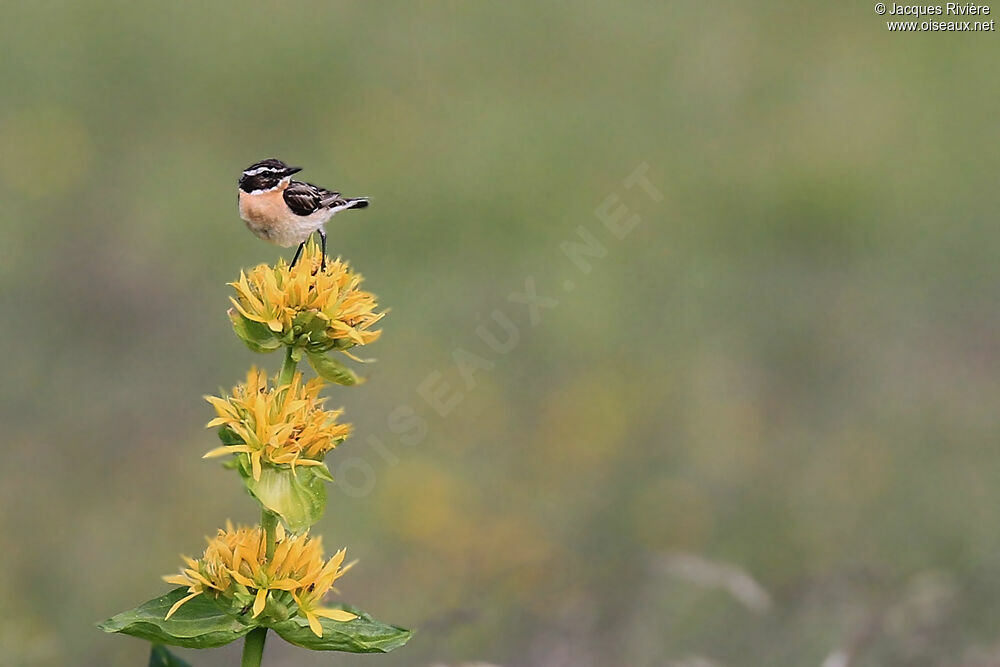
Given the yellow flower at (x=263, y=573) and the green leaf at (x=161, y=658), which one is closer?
the yellow flower at (x=263, y=573)

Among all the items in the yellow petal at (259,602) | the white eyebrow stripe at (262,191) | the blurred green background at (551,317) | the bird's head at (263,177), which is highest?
the blurred green background at (551,317)

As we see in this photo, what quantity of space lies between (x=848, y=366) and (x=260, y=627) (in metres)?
5.82

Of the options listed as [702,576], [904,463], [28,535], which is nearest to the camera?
[702,576]

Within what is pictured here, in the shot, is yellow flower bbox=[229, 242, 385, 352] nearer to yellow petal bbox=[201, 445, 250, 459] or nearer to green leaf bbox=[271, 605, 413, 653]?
yellow petal bbox=[201, 445, 250, 459]

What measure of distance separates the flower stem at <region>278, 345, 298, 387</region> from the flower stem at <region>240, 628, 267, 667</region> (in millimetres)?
567

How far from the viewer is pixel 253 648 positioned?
2.68 metres

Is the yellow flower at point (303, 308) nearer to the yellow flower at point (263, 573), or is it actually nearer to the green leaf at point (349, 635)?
the yellow flower at point (263, 573)

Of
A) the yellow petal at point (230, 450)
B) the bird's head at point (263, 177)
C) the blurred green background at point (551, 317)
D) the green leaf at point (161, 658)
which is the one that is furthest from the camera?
the blurred green background at point (551, 317)

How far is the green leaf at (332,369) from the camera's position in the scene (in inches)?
107

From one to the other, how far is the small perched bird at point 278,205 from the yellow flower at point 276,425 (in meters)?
0.31

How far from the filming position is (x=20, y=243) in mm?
8219

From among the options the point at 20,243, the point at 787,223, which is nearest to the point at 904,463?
the point at 787,223

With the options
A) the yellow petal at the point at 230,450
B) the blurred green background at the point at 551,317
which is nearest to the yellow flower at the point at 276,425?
the yellow petal at the point at 230,450

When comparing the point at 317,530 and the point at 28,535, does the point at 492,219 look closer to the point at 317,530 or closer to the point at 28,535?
the point at 317,530
